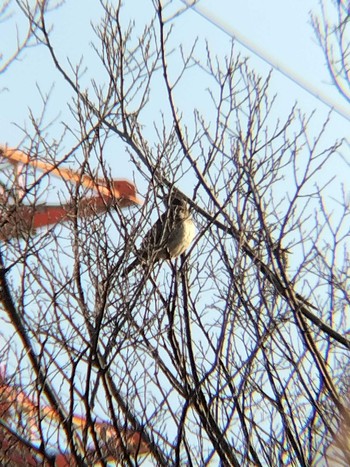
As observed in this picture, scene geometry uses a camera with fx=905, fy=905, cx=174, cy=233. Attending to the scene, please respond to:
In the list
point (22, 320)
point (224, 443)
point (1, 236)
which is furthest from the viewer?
point (1, 236)

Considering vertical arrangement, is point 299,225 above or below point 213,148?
below

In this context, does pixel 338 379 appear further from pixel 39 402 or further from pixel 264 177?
pixel 39 402

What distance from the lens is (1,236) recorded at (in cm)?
668

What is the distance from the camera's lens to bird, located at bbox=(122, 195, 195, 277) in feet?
19.3

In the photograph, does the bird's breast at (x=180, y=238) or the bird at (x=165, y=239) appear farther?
the bird's breast at (x=180, y=238)

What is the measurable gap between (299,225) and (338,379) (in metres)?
1.14

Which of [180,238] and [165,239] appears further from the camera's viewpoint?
[180,238]

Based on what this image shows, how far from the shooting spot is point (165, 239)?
6270mm

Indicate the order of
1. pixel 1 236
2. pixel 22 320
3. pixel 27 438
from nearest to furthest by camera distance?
pixel 27 438, pixel 22 320, pixel 1 236

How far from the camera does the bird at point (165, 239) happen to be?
5.89 meters

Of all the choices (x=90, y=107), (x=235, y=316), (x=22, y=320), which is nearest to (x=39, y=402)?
(x=22, y=320)

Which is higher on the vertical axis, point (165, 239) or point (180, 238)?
point (180, 238)

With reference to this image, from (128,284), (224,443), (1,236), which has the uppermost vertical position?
(1,236)

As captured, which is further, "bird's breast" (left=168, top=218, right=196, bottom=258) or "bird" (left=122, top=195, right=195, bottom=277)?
"bird's breast" (left=168, top=218, right=196, bottom=258)
